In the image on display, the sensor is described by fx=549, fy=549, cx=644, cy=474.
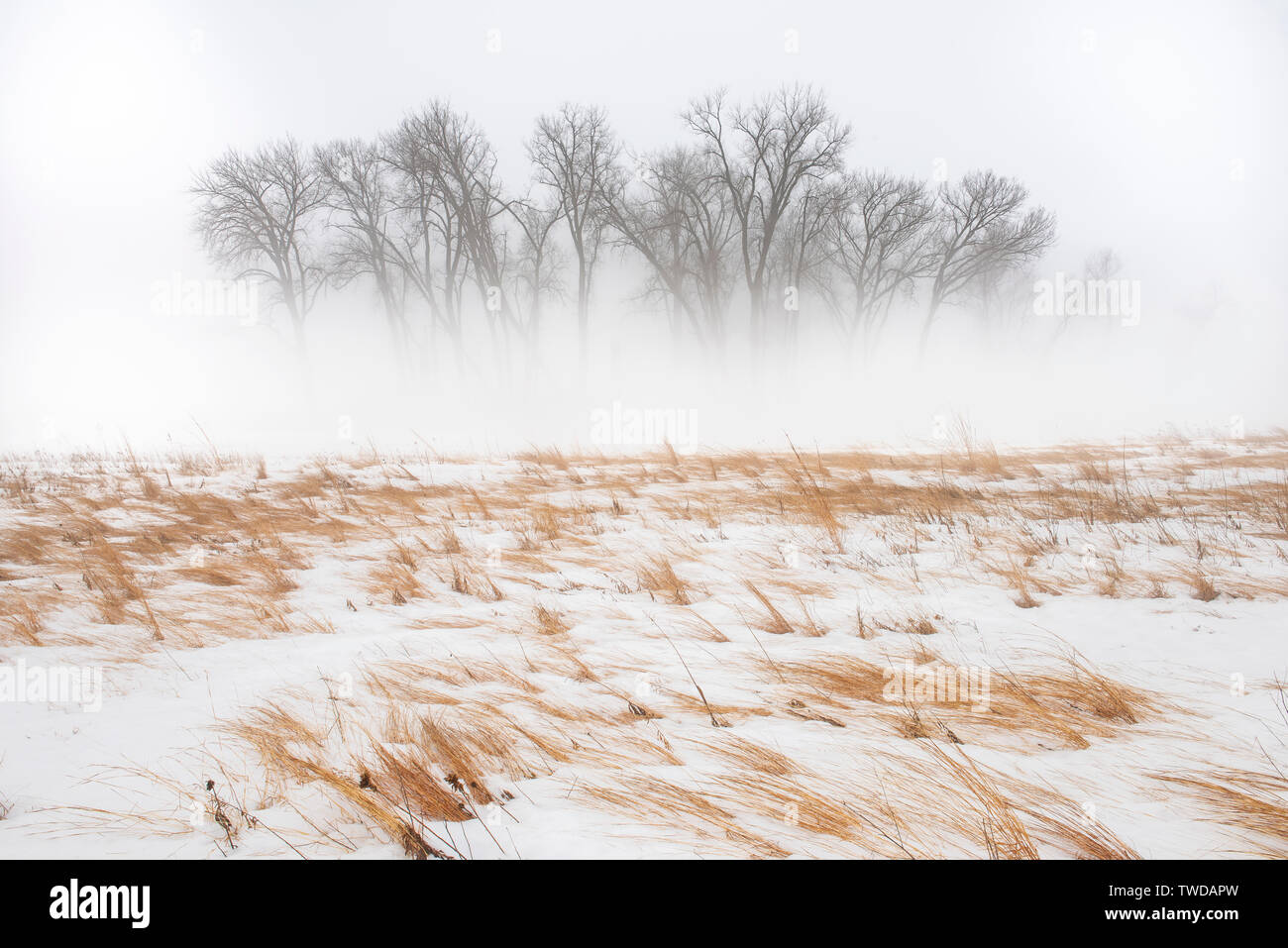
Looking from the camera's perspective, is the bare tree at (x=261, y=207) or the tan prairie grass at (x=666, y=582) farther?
the bare tree at (x=261, y=207)

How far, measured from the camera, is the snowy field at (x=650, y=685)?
5.04 ft

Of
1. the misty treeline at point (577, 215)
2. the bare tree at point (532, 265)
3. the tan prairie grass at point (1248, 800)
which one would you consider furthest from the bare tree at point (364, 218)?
the tan prairie grass at point (1248, 800)

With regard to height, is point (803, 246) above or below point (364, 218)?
below

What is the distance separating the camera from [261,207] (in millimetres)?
23312

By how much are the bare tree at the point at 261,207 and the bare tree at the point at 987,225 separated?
2861 cm

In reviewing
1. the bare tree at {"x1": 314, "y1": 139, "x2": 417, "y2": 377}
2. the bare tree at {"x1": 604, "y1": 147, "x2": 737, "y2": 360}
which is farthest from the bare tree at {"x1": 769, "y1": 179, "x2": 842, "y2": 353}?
the bare tree at {"x1": 314, "y1": 139, "x2": 417, "y2": 377}

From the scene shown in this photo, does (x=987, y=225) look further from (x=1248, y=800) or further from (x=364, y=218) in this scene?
(x=1248, y=800)

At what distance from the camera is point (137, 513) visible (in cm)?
582

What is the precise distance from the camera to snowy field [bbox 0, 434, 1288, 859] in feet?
5.04

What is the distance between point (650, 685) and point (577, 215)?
80.6ft

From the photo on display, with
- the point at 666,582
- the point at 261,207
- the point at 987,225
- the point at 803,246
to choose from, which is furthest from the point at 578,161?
the point at 666,582

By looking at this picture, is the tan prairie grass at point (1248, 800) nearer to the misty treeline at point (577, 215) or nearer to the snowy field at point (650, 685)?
the snowy field at point (650, 685)

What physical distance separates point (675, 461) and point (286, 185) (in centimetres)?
2458

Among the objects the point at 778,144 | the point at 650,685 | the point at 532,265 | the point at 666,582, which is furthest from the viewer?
the point at 532,265
